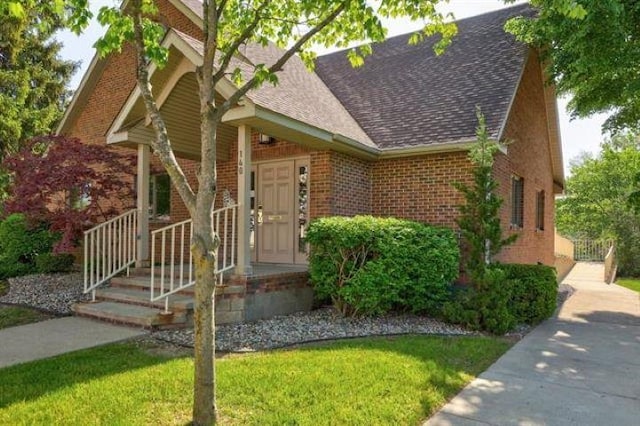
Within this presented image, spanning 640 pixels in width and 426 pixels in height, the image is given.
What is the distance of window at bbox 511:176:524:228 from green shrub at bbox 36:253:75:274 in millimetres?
10878

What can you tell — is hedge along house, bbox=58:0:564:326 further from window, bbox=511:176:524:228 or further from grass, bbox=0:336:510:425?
grass, bbox=0:336:510:425

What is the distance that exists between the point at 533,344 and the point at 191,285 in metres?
4.93

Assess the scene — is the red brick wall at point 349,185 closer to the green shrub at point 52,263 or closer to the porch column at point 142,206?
the porch column at point 142,206

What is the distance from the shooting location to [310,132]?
24.5ft

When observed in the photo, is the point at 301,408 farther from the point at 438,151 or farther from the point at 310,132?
the point at 438,151

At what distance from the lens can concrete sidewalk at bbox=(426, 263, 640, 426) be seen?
12.3 feet

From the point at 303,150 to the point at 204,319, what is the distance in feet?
19.6

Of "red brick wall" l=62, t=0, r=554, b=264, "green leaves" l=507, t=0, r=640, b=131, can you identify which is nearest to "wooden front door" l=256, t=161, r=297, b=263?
"red brick wall" l=62, t=0, r=554, b=264

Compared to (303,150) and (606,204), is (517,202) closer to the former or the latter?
(303,150)

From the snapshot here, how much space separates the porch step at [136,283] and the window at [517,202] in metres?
7.65

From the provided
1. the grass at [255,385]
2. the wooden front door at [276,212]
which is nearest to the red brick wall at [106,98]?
the wooden front door at [276,212]

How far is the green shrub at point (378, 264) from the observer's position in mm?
6688

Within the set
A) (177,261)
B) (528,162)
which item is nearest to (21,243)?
(177,261)

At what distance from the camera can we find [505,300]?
673 centimetres
